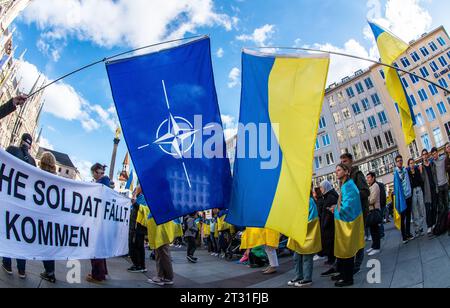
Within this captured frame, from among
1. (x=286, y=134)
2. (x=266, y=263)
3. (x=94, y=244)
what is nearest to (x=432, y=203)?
(x=266, y=263)

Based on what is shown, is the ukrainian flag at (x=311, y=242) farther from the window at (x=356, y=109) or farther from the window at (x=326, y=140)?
the window at (x=356, y=109)

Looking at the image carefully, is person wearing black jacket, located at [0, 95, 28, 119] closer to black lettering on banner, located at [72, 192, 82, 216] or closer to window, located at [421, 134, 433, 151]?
black lettering on banner, located at [72, 192, 82, 216]

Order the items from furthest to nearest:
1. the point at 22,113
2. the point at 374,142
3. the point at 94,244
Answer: the point at 22,113 → the point at 374,142 → the point at 94,244

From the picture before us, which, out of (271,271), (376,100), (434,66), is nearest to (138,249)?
(271,271)

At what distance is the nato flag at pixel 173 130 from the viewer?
4230mm

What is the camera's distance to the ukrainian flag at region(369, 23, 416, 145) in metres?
6.66

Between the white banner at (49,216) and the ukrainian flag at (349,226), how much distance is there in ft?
13.8

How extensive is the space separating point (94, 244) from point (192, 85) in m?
3.29

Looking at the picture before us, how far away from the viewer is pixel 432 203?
24.1 feet

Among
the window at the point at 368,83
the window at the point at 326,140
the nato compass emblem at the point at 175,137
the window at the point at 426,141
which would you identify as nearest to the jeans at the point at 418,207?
the nato compass emblem at the point at 175,137

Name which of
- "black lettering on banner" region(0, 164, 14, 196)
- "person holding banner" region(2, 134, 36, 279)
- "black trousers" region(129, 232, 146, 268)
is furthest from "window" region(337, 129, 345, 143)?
"black lettering on banner" region(0, 164, 14, 196)

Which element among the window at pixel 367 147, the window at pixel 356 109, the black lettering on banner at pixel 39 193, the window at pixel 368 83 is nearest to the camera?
the black lettering on banner at pixel 39 193

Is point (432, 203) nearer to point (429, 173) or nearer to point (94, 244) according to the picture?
point (429, 173)
